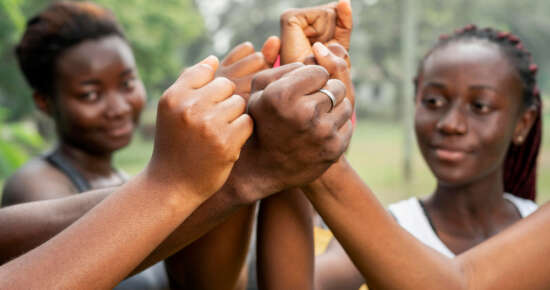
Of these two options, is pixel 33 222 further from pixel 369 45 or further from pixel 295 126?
pixel 369 45

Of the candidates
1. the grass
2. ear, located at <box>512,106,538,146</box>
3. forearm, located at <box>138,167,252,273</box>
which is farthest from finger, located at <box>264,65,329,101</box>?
the grass

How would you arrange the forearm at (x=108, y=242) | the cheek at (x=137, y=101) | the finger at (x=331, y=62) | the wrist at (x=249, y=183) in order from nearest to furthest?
the forearm at (x=108, y=242) < the wrist at (x=249, y=183) < the finger at (x=331, y=62) < the cheek at (x=137, y=101)

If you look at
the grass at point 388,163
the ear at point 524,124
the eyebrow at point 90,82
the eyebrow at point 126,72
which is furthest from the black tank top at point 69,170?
the grass at point 388,163


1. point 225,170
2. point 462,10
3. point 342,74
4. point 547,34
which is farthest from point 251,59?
point 462,10

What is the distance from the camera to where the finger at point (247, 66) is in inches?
53.6

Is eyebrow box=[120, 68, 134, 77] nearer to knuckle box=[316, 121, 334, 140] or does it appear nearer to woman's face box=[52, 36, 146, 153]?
woman's face box=[52, 36, 146, 153]

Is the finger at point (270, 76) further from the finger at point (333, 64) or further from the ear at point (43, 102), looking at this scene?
the ear at point (43, 102)

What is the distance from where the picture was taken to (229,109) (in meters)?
1.02

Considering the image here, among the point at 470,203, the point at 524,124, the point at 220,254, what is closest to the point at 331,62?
the point at 220,254

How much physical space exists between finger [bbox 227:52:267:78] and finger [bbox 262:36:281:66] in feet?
0.10

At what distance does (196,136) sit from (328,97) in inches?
11.5

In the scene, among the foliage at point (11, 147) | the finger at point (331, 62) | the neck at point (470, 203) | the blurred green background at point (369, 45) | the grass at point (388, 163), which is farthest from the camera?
the grass at point (388, 163)

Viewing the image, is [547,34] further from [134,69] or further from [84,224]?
[84,224]

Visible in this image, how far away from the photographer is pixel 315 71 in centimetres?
108
